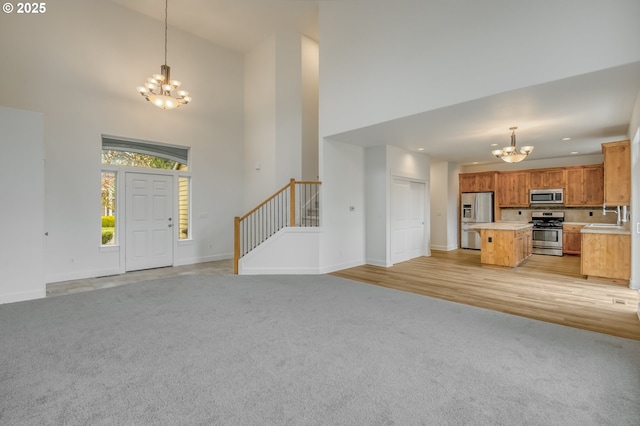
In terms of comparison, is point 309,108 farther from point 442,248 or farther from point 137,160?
point 442,248

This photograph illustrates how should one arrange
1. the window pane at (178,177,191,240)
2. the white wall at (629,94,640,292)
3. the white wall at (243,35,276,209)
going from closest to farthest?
1. the white wall at (629,94,640,292)
2. the window pane at (178,177,191,240)
3. the white wall at (243,35,276,209)

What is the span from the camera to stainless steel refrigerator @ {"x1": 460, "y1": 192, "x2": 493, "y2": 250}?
9.42 metres

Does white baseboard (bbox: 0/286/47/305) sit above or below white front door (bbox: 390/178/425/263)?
below

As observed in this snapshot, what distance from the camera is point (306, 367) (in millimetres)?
2434

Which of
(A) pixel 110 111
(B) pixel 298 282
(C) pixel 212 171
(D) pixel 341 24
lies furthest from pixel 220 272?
(D) pixel 341 24

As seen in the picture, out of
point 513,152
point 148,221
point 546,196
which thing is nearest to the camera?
point 513,152

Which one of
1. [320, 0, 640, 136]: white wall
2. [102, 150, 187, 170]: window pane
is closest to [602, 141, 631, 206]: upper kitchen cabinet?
[320, 0, 640, 136]: white wall

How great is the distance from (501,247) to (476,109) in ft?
12.2

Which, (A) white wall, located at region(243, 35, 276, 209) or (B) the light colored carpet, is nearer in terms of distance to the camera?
(B) the light colored carpet

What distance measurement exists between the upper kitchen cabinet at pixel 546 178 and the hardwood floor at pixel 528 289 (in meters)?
2.33

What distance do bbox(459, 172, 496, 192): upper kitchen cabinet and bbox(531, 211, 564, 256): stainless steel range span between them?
1.60 meters

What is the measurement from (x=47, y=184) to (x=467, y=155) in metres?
9.57

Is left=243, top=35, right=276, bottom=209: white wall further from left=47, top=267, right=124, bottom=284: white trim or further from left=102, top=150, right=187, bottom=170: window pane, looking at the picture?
left=47, top=267, right=124, bottom=284: white trim

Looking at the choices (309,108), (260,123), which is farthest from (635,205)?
(260,123)
